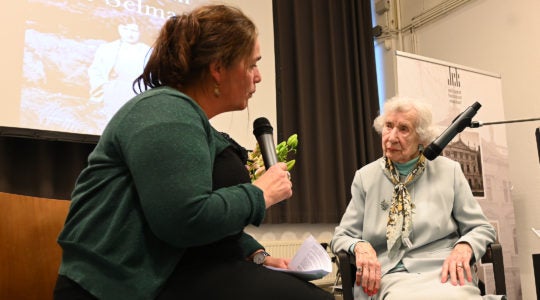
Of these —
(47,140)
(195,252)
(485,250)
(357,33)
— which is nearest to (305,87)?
(357,33)

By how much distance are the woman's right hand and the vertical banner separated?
2.45 meters

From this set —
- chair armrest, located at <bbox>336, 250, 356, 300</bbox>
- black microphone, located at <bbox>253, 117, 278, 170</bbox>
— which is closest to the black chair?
chair armrest, located at <bbox>336, 250, 356, 300</bbox>

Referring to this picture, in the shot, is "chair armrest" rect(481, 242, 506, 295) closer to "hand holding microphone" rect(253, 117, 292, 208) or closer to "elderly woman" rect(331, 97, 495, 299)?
"elderly woman" rect(331, 97, 495, 299)

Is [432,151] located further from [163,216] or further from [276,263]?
[163,216]

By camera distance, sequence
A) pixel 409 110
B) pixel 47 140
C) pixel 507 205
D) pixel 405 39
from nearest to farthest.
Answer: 1. pixel 409 110
2. pixel 47 140
3. pixel 507 205
4. pixel 405 39

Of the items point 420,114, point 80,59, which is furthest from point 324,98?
point 80,59

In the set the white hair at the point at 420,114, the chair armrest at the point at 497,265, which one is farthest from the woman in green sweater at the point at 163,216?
the white hair at the point at 420,114

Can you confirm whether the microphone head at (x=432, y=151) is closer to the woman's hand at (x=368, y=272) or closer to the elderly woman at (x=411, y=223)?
the elderly woman at (x=411, y=223)

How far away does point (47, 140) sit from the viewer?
2783 mm

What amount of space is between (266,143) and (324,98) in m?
2.97

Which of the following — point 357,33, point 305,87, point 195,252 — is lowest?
point 195,252

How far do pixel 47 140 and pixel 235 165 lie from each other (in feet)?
7.11

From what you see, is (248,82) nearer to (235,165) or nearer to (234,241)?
(235,165)

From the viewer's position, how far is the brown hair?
1.04 m
